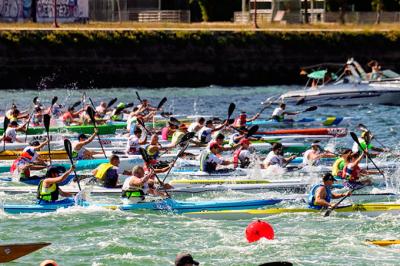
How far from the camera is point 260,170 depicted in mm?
30625

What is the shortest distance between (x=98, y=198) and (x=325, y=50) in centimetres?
4398

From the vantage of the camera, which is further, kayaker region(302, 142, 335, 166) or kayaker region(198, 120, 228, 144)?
kayaker region(198, 120, 228, 144)

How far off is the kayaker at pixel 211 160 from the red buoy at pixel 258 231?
7.53 metres

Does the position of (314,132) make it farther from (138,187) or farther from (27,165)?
(138,187)

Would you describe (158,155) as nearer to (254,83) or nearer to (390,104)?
(390,104)

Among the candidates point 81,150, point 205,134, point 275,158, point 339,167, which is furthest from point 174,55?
point 339,167

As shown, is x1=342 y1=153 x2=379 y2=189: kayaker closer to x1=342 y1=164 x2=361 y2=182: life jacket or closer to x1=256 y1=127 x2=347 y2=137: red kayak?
x1=342 y1=164 x2=361 y2=182: life jacket

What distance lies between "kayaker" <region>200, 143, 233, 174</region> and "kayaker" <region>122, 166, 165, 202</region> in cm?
421

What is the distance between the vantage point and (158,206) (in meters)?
26.5

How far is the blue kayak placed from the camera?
26250 mm

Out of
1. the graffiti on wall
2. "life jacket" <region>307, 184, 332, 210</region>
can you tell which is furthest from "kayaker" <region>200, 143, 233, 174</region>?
the graffiti on wall

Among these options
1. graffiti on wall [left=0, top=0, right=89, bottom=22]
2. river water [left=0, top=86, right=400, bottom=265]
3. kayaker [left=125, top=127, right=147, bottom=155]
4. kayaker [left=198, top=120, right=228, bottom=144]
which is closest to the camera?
river water [left=0, top=86, right=400, bottom=265]

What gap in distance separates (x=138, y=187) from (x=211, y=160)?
4677 mm


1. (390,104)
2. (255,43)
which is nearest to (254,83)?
(255,43)
